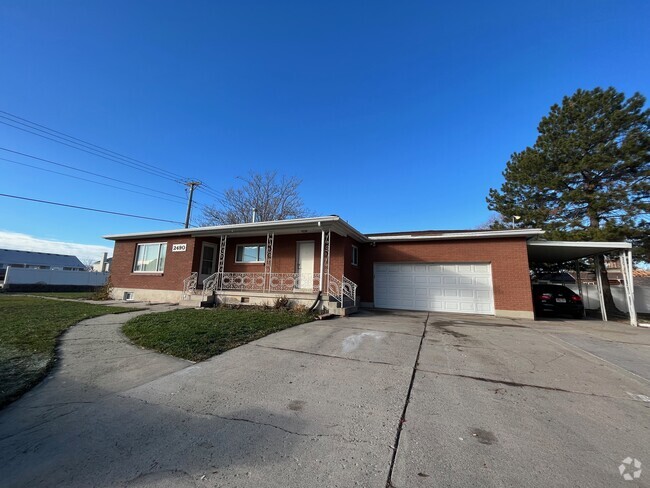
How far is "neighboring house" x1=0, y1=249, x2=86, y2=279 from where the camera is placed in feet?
134

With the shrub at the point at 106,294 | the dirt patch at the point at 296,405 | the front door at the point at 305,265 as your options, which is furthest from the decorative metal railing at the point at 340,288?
the shrub at the point at 106,294

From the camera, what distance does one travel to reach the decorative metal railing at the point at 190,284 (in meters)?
13.0

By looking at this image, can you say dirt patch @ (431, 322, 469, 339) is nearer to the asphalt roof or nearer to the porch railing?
the porch railing

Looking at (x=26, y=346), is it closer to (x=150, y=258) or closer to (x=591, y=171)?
(x=150, y=258)

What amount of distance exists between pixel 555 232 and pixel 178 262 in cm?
1949

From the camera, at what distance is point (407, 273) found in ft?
42.3

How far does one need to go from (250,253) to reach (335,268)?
4943 mm

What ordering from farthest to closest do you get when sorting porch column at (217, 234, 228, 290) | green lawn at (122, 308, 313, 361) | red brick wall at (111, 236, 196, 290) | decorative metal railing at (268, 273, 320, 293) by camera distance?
red brick wall at (111, 236, 196, 290)
porch column at (217, 234, 228, 290)
decorative metal railing at (268, 273, 320, 293)
green lawn at (122, 308, 313, 361)

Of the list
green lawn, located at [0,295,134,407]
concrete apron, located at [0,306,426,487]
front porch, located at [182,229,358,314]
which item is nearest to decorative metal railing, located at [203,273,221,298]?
front porch, located at [182,229,358,314]

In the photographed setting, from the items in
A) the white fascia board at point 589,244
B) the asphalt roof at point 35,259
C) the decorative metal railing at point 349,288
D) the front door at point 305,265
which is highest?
the asphalt roof at point 35,259

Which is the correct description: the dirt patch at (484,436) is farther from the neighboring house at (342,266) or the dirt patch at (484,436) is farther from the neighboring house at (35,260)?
the neighboring house at (35,260)

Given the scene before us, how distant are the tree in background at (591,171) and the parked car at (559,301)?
10.2 ft

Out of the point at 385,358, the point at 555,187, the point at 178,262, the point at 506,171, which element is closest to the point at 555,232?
the point at 555,187

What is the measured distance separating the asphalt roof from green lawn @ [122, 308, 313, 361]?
5087 centimetres
